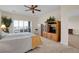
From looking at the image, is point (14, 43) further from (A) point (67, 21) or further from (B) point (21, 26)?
(A) point (67, 21)

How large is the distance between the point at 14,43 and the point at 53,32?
1015mm

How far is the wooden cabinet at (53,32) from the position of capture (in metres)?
2.56

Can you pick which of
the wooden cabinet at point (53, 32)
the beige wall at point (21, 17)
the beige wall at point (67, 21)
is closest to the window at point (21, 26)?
the beige wall at point (21, 17)

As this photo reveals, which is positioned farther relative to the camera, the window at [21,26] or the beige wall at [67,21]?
the window at [21,26]

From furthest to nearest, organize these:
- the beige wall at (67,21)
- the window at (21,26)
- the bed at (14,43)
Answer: the window at (21,26)
the beige wall at (67,21)
the bed at (14,43)

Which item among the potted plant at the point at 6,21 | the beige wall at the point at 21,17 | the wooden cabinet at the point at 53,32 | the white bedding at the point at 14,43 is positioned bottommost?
the white bedding at the point at 14,43

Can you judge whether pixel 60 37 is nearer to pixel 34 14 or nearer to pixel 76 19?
pixel 76 19

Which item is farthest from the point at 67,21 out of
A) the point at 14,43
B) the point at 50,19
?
the point at 14,43

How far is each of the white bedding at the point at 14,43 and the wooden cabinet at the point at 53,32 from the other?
52cm

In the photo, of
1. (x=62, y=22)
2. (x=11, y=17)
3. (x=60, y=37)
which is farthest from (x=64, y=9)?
(x=11, y=17)

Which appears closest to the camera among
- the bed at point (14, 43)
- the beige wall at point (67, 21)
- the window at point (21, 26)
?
the bed at point (14, 43)

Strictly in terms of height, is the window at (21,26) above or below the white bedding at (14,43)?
above

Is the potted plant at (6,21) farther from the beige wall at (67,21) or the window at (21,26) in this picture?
the beige wall at (67,21)

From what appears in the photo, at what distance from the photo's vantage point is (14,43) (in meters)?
2.54
